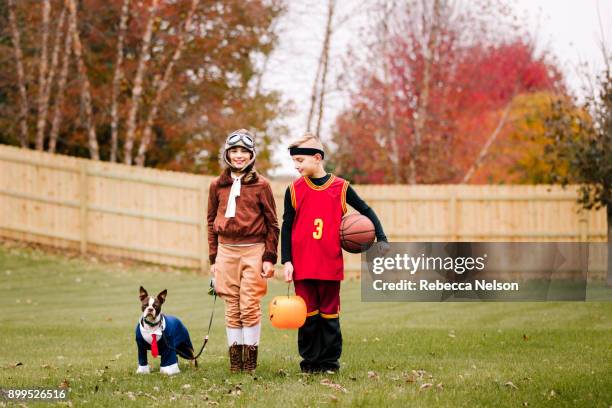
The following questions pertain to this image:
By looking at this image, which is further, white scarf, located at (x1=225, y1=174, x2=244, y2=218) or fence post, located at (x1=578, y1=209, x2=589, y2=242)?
fence post, located at (x1=578, y1=209, x2=589, y2=242)

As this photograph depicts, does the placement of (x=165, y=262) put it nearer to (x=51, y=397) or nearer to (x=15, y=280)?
(x=15, y=280)

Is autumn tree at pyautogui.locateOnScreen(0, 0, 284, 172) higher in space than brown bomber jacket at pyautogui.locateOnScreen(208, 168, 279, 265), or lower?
higher

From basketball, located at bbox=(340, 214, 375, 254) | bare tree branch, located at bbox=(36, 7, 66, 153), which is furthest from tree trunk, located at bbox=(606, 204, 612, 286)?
bare tree branch, located at bbox=(36, 7, 66, 153)

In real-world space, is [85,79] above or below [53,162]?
above

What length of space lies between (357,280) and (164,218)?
14.3 feet

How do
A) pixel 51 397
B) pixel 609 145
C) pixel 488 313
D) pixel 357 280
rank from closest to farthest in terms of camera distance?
pixel 51 397 → pixel 488 313 → pixel 609 145 → pixel 357 280

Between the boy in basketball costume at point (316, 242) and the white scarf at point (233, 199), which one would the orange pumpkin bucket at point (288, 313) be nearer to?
the boy in basketball costume at point (316, 242)

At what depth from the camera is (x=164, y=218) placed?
20.2m

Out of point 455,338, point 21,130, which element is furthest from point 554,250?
point 21,130

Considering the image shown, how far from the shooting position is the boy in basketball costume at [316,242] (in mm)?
7203

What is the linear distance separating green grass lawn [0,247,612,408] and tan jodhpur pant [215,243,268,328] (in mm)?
501

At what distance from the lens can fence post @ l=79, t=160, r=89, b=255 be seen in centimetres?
2081

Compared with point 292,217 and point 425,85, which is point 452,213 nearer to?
point 425,85

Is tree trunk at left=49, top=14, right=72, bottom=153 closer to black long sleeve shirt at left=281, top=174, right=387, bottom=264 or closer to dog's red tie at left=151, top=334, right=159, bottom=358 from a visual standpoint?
dog's red tie at left=151, top=334, right=159, bottom=358
